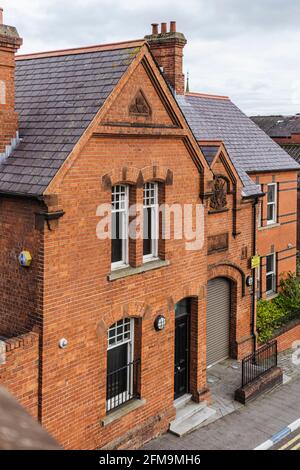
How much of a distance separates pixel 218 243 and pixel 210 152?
287 cm

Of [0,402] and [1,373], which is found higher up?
[0,402]

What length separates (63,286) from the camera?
1082cm

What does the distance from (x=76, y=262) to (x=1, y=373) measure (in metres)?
2.61

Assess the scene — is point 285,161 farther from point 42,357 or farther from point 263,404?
point 42,357

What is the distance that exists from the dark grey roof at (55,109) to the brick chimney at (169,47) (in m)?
6.80

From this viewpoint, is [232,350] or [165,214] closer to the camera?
[165,214]

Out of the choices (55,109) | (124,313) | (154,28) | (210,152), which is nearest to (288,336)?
(210,152)

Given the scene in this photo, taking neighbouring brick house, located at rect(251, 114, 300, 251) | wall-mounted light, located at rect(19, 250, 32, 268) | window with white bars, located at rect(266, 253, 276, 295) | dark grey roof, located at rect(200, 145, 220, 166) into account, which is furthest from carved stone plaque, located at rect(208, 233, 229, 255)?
neighbouring brick house, located at rect(251, 114, 300, 251)

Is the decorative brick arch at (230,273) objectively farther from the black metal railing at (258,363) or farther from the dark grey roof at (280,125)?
the dark grey roof at (280,125)

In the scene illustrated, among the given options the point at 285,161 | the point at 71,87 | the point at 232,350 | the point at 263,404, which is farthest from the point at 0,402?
the point at 285,161

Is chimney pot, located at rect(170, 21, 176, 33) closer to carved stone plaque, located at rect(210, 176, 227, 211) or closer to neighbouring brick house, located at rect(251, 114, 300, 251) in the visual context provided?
carved stone plaque, located at rect(210, 176, 227, 211)

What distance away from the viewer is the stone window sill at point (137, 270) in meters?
12.0

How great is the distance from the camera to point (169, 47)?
64.6ft

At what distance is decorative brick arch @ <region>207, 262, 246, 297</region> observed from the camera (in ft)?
56.1
